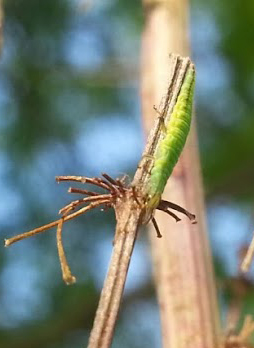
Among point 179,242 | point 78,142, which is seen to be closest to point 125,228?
point 179,242

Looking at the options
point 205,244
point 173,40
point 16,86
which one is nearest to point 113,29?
point 16,86

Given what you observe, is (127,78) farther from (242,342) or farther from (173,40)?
(242,342)

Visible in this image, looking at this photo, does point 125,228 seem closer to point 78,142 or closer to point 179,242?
point 179,242

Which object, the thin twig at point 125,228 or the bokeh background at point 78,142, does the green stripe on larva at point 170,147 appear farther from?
the bokeh background at point 78,142

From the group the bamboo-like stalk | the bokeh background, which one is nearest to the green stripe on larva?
the bamboo-like stalk

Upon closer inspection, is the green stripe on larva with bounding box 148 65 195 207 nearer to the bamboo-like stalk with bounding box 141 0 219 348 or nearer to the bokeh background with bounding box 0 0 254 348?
the bamboo-like stalk with bounding box 141 0 219 348

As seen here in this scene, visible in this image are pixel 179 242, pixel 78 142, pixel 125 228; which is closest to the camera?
pixel 125 228
